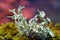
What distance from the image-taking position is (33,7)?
128 cm

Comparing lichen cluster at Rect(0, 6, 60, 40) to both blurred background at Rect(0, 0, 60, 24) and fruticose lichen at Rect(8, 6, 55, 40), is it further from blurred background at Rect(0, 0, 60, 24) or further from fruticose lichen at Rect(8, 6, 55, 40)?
blurred background at Rect(0, 0, 60, 24)

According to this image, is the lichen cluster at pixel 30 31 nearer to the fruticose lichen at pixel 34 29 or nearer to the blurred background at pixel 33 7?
the fruticose lichen at pixel 34 29

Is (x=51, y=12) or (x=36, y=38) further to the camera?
(x=51, y=12)

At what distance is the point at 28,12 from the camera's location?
4.25 feet

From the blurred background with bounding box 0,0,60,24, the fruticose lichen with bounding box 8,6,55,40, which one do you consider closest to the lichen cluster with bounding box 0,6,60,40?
the fruticose lichen with bounding box 8,6,55,40

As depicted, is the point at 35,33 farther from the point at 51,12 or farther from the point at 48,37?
the point at 51,12

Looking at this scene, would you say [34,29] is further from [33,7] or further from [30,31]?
[33,7]

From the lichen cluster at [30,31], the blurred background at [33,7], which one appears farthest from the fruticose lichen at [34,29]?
the blurred background at [33,7]

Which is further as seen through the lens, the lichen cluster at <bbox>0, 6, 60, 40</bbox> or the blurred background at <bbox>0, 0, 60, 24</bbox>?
the blurred background at <bbox>0, 0, 60, 24</bbox>

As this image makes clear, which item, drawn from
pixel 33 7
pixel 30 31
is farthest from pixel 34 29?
pixel 33 7

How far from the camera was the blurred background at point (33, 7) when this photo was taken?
1290 mm

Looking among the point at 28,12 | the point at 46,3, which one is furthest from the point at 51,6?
the point at 28,12

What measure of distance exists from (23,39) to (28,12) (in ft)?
1.37

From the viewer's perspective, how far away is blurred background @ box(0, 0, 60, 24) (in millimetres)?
1290
